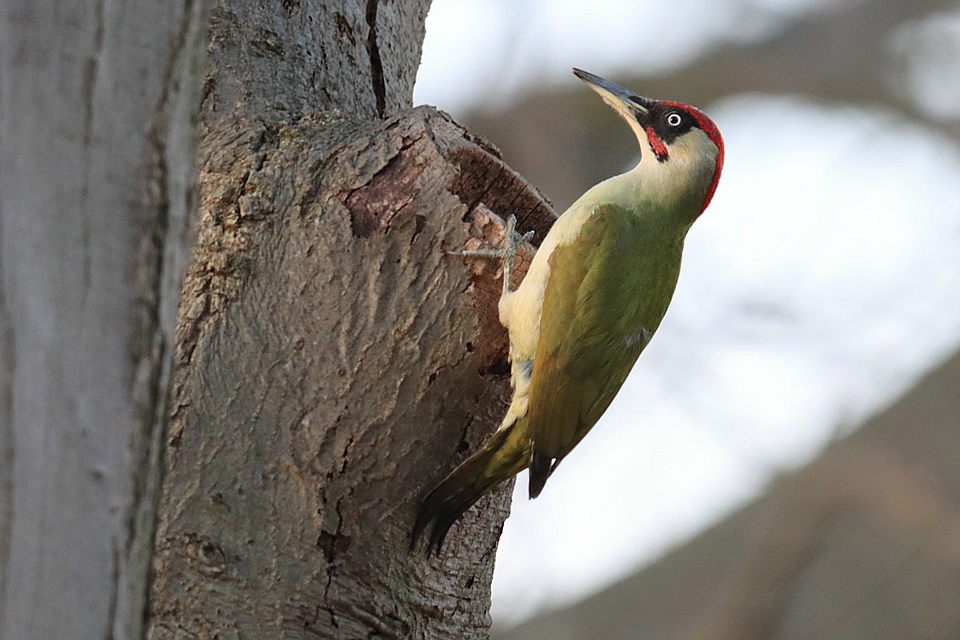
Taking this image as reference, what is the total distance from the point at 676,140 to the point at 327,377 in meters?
1.81

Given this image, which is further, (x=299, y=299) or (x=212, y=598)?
(x=299, y=299)

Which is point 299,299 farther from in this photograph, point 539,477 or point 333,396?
point 539,477

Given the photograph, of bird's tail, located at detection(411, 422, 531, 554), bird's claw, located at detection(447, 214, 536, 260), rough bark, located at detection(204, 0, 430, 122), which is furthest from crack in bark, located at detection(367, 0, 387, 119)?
bird's tail, located at detection(411, 422, 531, 554)

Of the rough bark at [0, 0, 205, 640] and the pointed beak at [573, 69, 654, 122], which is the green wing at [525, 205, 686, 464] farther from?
the rough bark at [0, 0, 205, 640]

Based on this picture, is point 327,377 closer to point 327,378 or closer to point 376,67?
point 327,378

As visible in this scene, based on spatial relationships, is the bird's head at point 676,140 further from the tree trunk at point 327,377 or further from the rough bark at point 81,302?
the rough bark at point 81,302

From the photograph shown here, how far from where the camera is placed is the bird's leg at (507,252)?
78.9 inches

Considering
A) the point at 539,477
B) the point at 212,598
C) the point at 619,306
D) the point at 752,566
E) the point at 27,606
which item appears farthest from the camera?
the point at 752,566

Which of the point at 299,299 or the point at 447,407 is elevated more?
the point at 299,299

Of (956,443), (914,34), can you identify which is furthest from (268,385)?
(914,34)

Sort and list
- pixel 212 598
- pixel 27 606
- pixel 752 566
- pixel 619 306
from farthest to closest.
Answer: pixel 752 566 < pixel 619 306 < pixel 212 598 < pixel 27 606

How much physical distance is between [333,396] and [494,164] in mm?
583

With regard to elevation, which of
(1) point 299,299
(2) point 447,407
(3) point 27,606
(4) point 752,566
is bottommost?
(4) point 752,566

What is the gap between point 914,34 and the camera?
229 inches
